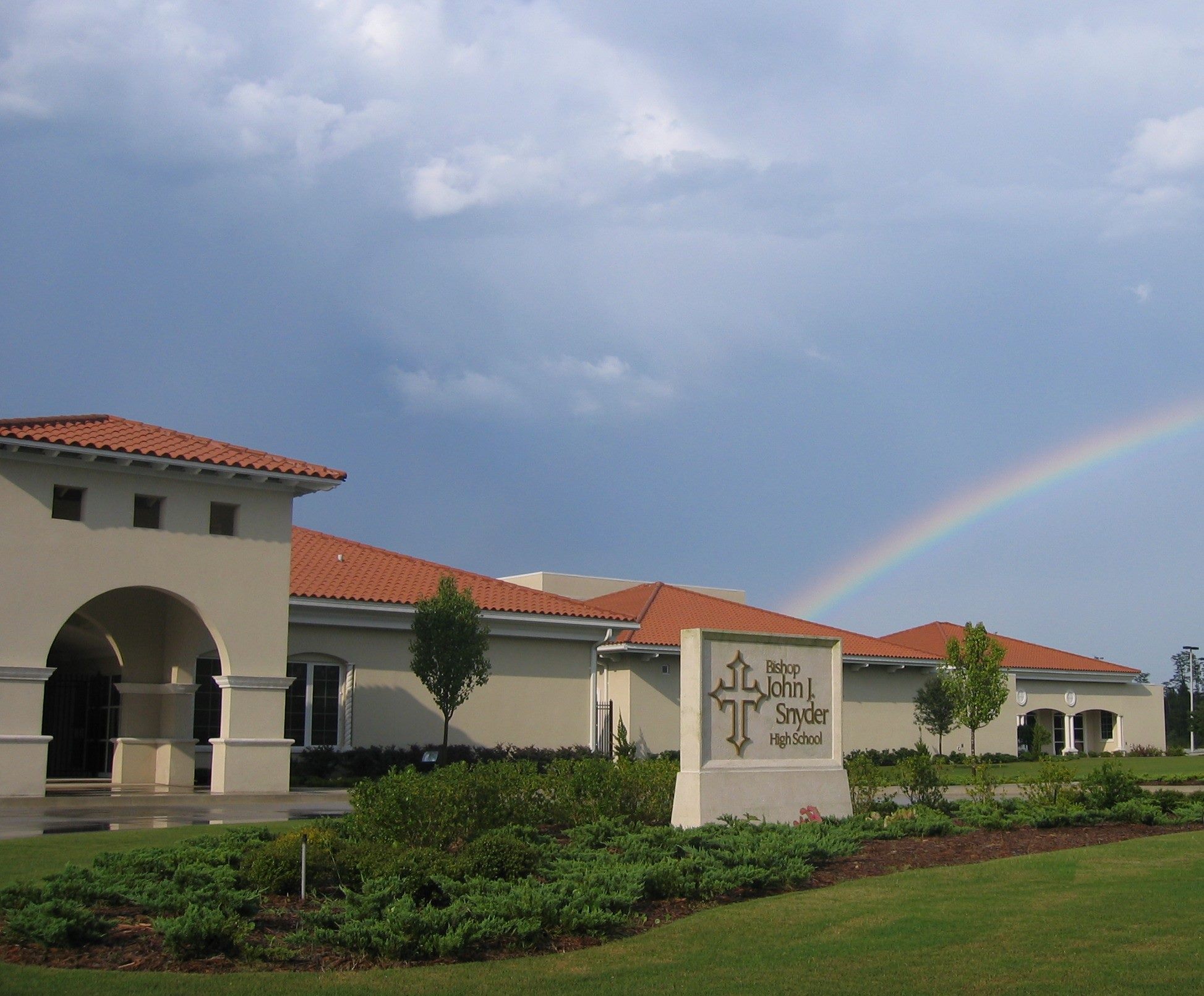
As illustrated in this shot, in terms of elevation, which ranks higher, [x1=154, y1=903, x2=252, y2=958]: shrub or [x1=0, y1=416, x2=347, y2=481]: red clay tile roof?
[x1=0, y1=416, x2=347, y2=481]: red clay tile roof

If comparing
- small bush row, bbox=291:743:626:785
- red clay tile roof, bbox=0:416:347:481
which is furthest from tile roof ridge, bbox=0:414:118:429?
small bush row, bbox=291:743:626:785

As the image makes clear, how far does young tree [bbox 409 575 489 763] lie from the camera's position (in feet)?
86.4

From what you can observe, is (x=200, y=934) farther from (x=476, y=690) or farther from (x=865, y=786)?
A: (x=476, y=690)

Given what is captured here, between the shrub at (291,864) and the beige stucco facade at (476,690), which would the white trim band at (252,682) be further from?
the shrub at (291,864)

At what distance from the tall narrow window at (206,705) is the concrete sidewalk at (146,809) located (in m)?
2.35

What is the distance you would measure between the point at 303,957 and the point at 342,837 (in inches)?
151

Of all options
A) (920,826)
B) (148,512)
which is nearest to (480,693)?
(148,512)

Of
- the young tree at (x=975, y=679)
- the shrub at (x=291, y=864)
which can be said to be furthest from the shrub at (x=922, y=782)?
the young tree at (x=975, y=679)

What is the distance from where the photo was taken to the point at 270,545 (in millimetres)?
24047

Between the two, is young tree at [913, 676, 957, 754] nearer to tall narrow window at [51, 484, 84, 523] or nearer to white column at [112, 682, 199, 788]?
white column at [112, 682, 199, 788]

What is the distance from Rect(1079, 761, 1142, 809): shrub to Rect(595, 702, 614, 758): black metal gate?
57.7 feet

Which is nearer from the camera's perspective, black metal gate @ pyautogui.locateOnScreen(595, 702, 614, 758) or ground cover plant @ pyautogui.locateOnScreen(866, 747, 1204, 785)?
ground cover plant @ pyautogui.locateOnScreen(866, 747, 1204, 785)

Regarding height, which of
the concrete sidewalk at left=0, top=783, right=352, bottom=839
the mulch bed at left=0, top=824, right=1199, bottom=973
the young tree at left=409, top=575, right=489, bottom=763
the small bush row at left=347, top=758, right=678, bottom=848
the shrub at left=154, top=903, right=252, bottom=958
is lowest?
the concrete sidewalk at left=0, top=783, right=352, bottom=839

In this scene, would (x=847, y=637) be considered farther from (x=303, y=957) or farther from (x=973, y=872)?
(x=303, y=957)
